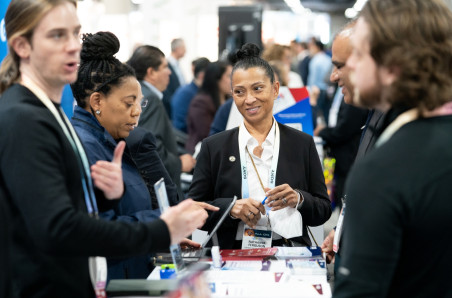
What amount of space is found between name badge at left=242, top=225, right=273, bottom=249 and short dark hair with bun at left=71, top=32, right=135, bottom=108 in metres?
0.87

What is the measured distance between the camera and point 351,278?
4.16 feet

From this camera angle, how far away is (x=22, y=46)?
5.09ft

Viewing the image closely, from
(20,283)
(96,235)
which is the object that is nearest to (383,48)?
(96,235)

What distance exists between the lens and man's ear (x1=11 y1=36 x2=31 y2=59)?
1.54 m

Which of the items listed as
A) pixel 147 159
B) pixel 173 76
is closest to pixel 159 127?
pixel 147 159

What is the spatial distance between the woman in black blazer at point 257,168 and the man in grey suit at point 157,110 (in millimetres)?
1168

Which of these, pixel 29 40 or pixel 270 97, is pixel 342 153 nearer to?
pixel 270 97

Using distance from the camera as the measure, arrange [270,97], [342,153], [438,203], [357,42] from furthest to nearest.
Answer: [342,153] → [270,97] → [357,42] → [438,203]

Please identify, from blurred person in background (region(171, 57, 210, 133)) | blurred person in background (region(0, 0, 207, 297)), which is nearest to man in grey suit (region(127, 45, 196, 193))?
blurred person in background (region(0, 0, 207, 297))

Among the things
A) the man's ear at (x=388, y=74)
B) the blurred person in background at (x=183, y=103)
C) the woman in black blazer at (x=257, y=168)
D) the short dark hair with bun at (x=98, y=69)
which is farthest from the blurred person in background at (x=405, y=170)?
the blurred person in background at (x=183, y=103)

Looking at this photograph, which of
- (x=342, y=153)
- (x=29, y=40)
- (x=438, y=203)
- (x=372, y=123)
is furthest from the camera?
(x=342, y=153)

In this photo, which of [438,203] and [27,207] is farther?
[27,207]

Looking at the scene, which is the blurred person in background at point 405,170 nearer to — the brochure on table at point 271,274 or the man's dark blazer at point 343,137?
the brochure on table at point 271,274

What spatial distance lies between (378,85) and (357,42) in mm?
124
